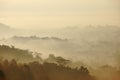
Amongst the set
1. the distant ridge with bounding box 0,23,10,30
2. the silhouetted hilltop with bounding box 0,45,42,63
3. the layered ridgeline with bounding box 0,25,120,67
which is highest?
the distant ridge with bounding box 0,23,10,30

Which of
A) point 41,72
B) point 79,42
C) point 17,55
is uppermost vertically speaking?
point 79,42

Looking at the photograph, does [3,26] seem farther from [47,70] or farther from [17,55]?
[47,70]

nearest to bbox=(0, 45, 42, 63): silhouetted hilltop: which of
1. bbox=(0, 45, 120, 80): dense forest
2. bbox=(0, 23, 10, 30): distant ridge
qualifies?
bbox=(0, 45, 120, 80): dense forest

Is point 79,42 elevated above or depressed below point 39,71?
above

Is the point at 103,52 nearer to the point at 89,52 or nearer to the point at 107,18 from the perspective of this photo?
the point at 89,52

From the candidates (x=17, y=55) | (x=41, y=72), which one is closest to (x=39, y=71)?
(x=41, y=72)

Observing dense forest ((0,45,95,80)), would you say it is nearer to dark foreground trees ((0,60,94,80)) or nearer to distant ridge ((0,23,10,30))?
dark foreground trees ((0,60,94,80))

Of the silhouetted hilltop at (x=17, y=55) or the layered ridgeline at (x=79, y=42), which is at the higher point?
the layered ridgeline at (x=79, y=42)

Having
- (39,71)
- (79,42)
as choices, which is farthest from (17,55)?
(79,42)

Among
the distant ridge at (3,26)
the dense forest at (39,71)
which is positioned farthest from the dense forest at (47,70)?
the distant ridge at (3,26)

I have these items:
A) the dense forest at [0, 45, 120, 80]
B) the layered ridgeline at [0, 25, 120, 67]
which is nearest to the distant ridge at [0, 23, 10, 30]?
the layered ridgeline at [0, 25, 120, 67]

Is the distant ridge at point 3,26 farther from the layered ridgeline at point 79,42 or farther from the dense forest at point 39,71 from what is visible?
the dense forest at point 39,71

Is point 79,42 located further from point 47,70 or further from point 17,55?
point 17,55

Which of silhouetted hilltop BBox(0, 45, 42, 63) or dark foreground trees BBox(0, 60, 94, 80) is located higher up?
silhouetted hilltop BBox(0, 45, 42, 63)
